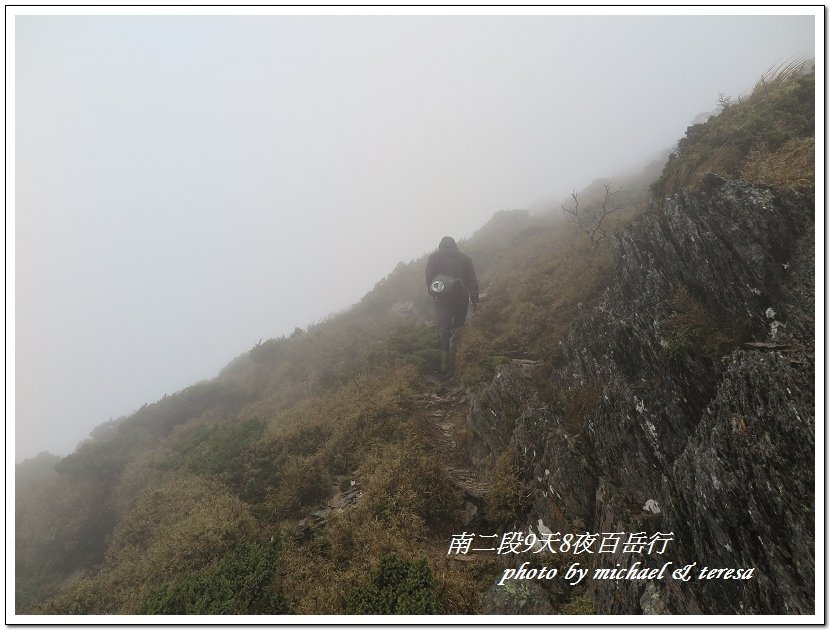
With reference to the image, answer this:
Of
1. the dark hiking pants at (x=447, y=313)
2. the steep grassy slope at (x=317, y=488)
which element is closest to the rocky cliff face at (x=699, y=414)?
the steep grassy slope at (x=317, y=488)

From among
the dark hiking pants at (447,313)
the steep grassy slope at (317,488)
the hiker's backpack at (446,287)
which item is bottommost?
the steep grassy slope at (317,488)

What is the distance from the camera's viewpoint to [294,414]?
10086mm

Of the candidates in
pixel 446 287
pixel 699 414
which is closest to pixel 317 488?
pixel 446 287

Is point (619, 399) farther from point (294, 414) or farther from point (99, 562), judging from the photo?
point (99, 562)

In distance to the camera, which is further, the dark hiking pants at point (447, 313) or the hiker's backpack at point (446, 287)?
the dark hiking pants at point (447, 313)

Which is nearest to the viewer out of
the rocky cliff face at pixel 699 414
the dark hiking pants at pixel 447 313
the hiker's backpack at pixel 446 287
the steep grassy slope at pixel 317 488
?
the rocky cliff face at pixel 699 414

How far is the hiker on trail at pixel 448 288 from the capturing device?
35.1 feet

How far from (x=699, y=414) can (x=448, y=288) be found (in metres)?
6.89

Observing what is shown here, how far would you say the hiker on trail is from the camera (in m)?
10.7

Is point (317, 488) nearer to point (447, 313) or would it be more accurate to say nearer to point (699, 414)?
point (447, 313)

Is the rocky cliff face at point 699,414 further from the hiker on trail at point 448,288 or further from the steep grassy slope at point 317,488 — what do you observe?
the hiker on trail at point 448,288

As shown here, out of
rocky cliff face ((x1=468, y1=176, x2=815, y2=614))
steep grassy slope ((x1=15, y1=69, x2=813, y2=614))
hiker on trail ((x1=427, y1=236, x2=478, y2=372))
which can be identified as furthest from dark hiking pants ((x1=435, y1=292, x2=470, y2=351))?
rocky cliff face ((x1=468, y1=176, x2=815, y2=614))

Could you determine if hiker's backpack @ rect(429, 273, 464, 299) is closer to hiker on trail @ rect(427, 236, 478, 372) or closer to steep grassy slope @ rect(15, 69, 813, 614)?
hiker on trail @ rect(427, 236, 478, 372)
